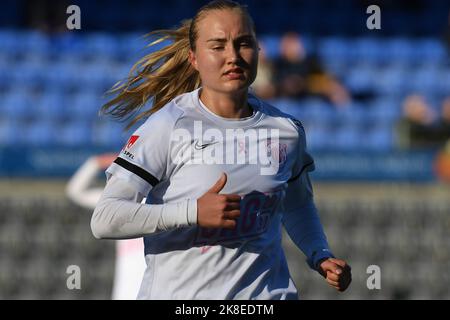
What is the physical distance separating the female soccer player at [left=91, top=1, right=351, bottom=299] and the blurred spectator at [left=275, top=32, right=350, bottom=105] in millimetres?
8734

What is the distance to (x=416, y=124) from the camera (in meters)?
11.0

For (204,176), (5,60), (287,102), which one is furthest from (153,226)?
(5,60)

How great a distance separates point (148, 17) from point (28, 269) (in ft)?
16.5

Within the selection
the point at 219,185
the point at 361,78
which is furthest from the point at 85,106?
the point at 219,185

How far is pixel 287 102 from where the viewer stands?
1202cm

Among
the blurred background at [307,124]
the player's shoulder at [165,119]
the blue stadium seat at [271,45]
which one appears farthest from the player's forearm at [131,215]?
the blue stadium seat at [271,45]

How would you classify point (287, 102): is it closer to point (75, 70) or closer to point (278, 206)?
point (75, 70)

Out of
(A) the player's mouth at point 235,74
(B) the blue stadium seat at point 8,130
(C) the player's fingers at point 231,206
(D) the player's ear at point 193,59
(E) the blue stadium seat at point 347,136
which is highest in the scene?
(D) the player's ear at point 193,59

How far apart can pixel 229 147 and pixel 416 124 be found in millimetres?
8001

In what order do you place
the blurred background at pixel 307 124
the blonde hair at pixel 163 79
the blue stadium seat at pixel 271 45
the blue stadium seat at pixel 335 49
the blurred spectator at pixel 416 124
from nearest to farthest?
the blonde hair at pixel 163 79 → the blurred background at pixel 307 124 → the blurred spectator at pixel 416 124 → the blue stadium seat at pixel 271 45 → the blue stadium seat at pixel 335 49

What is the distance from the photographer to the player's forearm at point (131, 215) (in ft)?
10.1

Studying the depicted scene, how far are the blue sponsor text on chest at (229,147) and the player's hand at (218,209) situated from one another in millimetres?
211

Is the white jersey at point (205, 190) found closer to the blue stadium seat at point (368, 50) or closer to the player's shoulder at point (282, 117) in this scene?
the player's shoulder at point (282, 117)

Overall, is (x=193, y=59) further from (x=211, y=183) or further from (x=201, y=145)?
(x=211, y=183)
